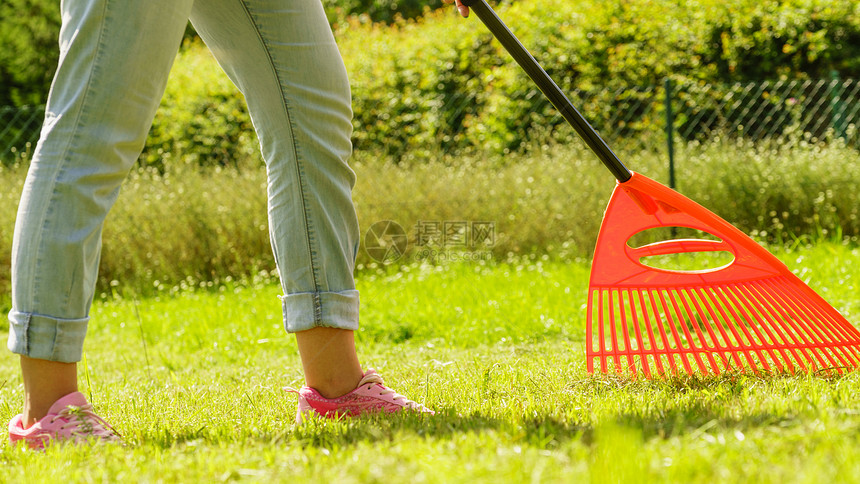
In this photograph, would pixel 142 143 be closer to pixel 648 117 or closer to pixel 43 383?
pixel 43 383

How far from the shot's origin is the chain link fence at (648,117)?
20.7 feet

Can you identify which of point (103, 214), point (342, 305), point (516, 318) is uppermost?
point (103, 214)

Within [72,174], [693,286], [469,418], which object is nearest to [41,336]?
[72,174]

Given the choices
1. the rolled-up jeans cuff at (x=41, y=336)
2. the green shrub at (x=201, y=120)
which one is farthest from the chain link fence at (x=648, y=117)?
the rolled-up jeans cuff at (x=41, y=336)

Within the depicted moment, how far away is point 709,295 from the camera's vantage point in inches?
86.6

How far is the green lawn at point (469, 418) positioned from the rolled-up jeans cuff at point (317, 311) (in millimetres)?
229

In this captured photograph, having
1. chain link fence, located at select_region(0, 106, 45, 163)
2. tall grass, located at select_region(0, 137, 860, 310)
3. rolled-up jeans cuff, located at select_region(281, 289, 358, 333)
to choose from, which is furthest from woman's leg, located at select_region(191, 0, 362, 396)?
chain link fence, located at select_region(0, 106, 45, 163)

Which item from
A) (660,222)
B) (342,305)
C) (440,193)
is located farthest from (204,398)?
(440,193)

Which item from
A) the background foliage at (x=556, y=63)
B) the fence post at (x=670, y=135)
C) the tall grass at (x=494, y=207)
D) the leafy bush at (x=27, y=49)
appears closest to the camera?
the fence post at (x=670, y=135)

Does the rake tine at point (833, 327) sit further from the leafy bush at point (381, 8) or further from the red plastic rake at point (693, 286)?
the leafy bush at point (381, 8)

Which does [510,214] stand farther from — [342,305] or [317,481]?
[317,481]

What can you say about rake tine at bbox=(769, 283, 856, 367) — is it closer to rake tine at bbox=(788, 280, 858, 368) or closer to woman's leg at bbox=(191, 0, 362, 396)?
rake tine at bbox=(788, 280, 858, 368)

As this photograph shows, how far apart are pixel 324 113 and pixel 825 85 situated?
6540mm

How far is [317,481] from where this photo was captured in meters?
1.20
